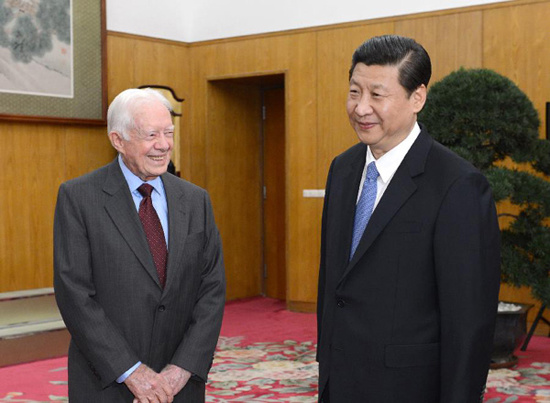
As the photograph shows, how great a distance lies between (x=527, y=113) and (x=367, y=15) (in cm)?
251

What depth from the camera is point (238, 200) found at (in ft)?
28.5

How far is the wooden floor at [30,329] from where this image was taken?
18.2 feet

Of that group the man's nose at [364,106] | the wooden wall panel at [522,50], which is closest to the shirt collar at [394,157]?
the man's nose at [364,106]

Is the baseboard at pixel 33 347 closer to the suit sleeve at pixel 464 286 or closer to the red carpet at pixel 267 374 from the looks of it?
the red carpet at pixel 267 374

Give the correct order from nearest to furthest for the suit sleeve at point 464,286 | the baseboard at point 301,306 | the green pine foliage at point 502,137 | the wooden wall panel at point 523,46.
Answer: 1. the suit sleeve at point 464,286
2. the green pine foliage at point 502,137
3. the wooden wall panel at point 523,46
4. the baseboard at point 301,306

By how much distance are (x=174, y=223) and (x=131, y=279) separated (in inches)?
8.7

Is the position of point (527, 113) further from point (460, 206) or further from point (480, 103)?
point (460, 206)

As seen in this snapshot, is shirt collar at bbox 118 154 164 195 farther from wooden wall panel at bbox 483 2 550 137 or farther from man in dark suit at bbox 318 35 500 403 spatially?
wooden wall panel at bbox 483 2 550 137

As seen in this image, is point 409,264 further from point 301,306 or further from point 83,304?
point 301,306

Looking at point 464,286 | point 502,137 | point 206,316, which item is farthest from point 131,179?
point 502,137

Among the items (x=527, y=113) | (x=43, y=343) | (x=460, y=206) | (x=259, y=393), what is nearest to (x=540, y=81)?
Result: (x=527, y=113)

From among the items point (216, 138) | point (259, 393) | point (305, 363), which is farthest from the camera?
point (216, 138)

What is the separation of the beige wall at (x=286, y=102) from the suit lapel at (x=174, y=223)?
468 centimetres

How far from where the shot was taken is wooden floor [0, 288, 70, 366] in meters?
5.55
